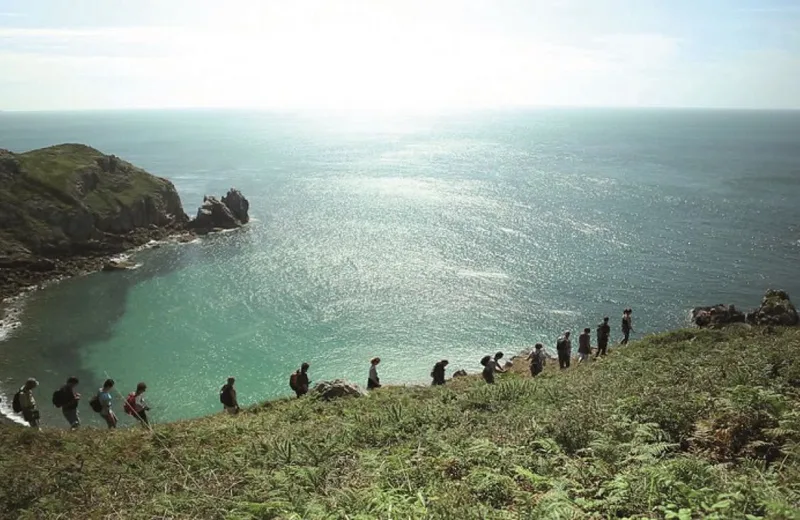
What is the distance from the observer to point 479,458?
9.84 meters

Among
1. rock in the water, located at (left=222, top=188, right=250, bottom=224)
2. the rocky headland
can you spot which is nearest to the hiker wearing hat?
the rocky headland

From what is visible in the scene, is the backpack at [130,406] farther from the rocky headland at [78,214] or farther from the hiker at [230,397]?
the rocky headland at [78,214]

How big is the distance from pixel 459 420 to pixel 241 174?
135 metres

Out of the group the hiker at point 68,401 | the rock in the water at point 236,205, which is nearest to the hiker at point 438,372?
the hiker at point 68,401

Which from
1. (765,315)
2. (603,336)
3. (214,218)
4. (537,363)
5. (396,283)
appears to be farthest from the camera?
(214,218)

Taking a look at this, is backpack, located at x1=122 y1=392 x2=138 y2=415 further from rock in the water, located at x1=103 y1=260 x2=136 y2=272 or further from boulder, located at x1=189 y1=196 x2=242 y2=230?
boulder, located at x1=189 y1=196 x2=242 y2=230

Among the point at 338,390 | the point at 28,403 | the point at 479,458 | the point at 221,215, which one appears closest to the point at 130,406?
the point at 28,403

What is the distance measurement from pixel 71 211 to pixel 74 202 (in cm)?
220

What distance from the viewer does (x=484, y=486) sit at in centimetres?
843

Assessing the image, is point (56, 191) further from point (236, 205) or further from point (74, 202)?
point (236, 205)

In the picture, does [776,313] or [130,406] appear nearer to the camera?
[130,406]

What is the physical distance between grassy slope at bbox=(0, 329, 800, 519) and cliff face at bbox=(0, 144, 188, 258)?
201 ft

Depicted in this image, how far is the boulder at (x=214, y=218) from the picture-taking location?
275 ft

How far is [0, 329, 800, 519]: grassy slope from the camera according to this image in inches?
303
